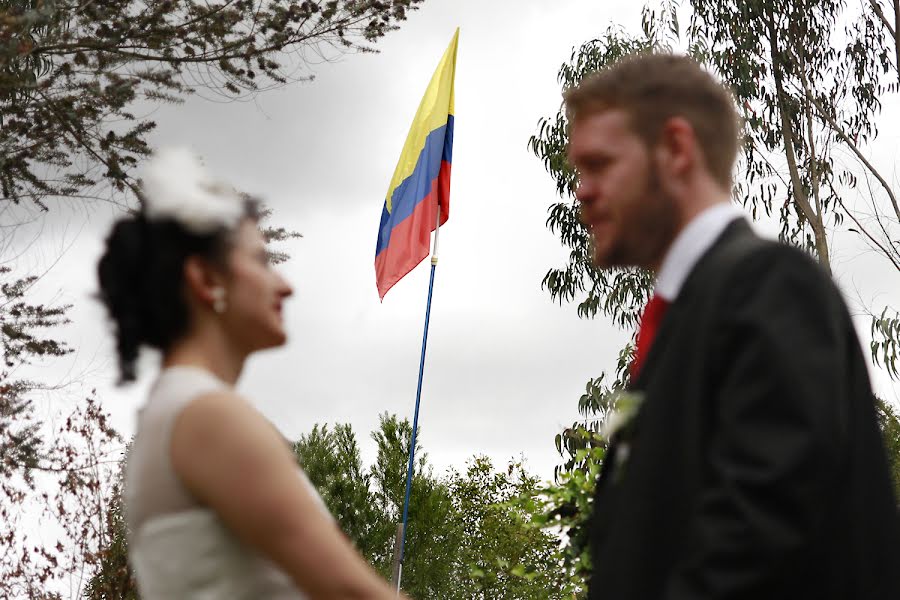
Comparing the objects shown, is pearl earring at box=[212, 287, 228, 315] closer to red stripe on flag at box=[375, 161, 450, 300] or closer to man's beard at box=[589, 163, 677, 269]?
man's beard at box=[589, 163, 677, 269]

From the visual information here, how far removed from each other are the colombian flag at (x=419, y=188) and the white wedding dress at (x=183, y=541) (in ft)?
37.0

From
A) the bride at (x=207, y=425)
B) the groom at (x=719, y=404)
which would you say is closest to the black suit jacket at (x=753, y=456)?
the groom at (x=719, y=404)

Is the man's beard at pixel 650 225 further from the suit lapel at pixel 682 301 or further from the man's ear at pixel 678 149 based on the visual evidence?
the suit lapel at pixel 682 301

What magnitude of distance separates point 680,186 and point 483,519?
86.4 feet

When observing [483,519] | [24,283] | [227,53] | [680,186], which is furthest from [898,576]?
[483,519]

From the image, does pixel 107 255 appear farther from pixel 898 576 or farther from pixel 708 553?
pixel 898 576

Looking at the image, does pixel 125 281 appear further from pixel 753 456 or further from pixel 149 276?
pixel 753 456

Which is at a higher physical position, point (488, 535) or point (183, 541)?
point (488, 535)

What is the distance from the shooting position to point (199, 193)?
7.10ft

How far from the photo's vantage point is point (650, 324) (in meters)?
2.23

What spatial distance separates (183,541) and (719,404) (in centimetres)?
87

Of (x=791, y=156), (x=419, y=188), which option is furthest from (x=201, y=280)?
(x=791, y=156)

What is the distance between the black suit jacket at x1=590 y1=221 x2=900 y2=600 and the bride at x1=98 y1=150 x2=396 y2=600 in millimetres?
441

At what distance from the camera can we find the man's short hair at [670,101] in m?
2.17
